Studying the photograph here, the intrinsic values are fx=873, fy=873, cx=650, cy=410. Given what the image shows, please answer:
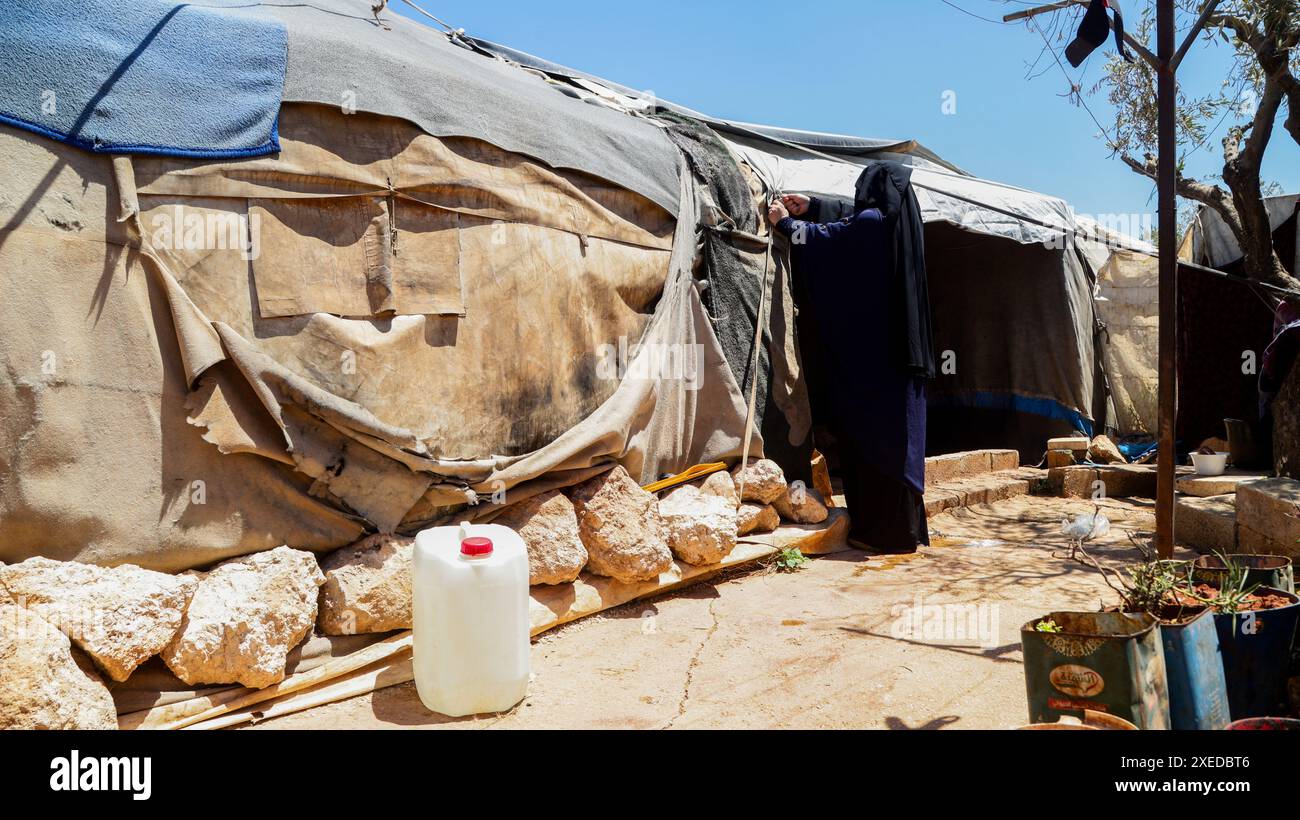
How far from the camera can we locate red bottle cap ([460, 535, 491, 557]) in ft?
10.6

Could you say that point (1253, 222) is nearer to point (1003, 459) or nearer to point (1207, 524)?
point (1207, 524)

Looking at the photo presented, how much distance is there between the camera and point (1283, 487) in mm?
4789

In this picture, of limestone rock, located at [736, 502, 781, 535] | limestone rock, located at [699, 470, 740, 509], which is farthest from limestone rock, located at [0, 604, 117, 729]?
limestone rock, located at [736, 502, 781, 535]

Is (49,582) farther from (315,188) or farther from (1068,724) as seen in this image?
(1068,724)

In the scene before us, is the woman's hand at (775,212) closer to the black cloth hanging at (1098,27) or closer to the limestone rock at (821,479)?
the limestone rock at (821,479)

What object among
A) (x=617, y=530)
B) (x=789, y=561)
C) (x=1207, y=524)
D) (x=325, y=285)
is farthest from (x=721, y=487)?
(x=1207, y=524)

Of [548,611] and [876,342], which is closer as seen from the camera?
[548,611]

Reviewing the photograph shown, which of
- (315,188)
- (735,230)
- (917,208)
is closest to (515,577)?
(315,188)

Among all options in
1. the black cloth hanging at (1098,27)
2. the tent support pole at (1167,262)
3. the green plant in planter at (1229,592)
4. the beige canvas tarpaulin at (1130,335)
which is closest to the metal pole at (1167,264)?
the tent support pole at (1167,262)

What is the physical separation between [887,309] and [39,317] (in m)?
4.54

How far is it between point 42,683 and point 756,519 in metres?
3.77

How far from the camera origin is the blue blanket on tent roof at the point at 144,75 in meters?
2.97

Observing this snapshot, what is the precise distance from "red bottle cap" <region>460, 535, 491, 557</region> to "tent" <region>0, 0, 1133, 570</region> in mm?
699

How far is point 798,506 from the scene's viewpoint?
5.75 m
